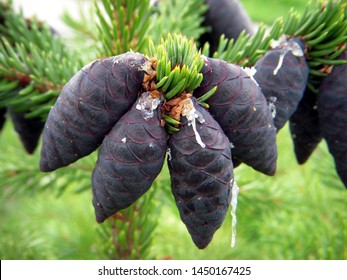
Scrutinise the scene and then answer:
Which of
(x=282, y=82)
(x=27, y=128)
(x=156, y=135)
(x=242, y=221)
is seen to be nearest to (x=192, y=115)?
(x=156, y=135)

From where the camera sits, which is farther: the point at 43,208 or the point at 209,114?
the point at 43,208

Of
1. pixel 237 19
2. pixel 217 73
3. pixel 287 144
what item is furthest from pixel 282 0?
pixel 217 73

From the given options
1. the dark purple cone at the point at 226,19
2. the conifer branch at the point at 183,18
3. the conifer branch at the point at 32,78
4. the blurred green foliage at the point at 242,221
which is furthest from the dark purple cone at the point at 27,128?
the dark purple cone at the point at 226,19

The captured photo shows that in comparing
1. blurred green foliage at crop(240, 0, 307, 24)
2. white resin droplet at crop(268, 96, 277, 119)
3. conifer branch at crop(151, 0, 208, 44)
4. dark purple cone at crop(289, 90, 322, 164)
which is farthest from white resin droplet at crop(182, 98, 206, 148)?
blurred green foliage at crop(240, 0, 307, 24)

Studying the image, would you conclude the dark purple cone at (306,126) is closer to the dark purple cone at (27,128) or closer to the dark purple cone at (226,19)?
the dark purple cone at (226,19)

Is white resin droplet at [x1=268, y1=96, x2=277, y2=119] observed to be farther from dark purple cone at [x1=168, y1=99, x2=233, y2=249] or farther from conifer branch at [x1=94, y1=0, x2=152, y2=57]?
conifer branch at [x1=94, y1=0, x2=152, y2=57]

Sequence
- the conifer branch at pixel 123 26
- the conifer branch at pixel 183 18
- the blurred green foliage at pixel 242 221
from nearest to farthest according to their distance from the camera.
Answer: the conifer branch at pixel 123 26
the conifer branch at pixel 183 18
the blurred green foliage at pixel 242 221
